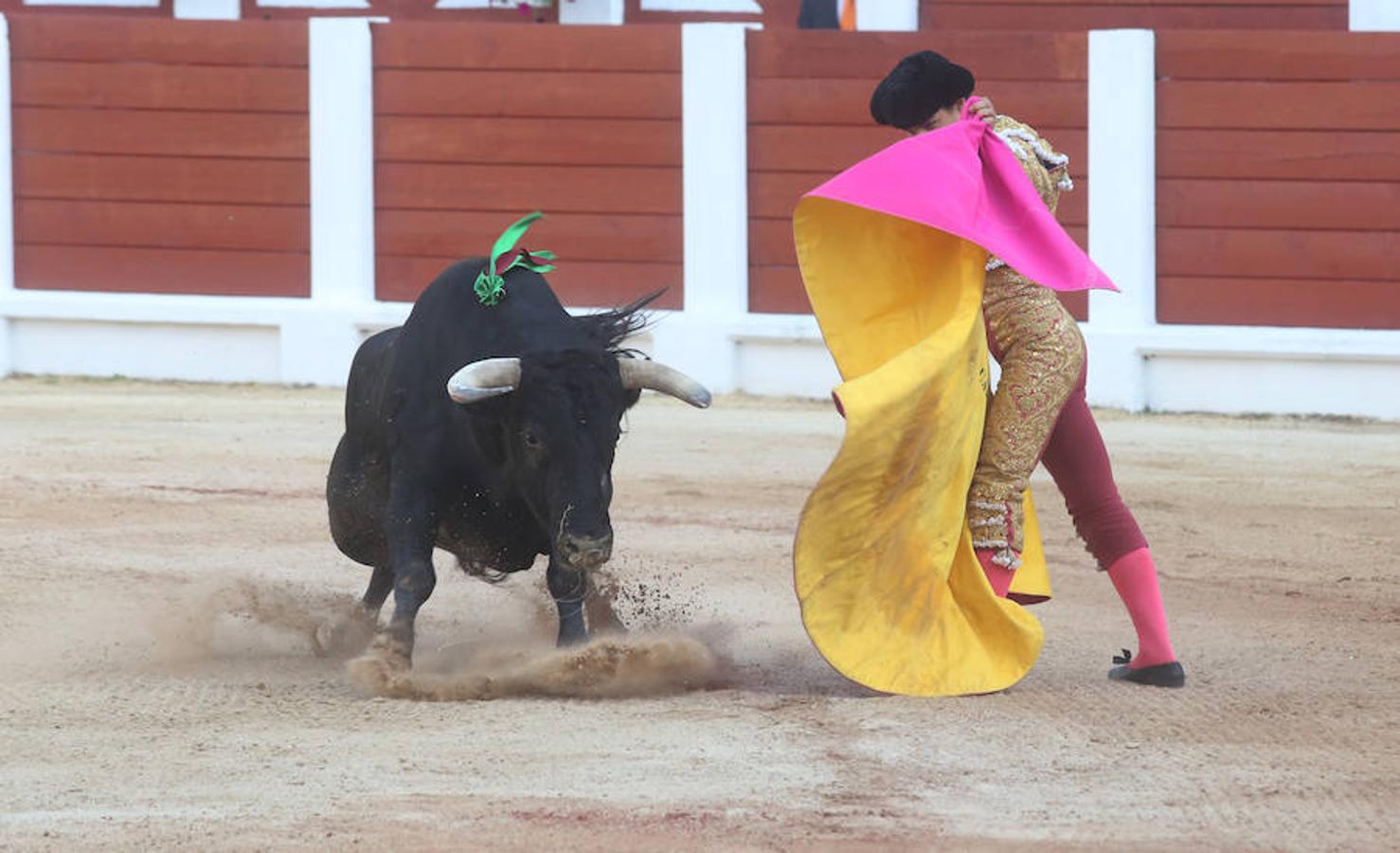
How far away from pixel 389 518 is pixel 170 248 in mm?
5462

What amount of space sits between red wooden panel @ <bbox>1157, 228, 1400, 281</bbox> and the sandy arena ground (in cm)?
162

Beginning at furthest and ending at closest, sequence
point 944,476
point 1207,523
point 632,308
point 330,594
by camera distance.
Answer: point 1207,523 < point 330,594 < point 632,308 < point 944,476

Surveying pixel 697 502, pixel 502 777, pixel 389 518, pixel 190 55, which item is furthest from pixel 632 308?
pixel 190 55

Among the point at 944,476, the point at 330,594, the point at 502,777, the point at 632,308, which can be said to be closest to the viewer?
the point at 502,777

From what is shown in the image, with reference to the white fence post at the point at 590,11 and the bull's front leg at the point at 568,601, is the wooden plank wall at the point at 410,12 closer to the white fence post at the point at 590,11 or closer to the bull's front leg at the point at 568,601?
the white fence post at the point at 590,11

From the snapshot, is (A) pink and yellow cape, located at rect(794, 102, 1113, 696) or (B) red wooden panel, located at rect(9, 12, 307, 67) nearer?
(A) pink and yellow cape, located at rect(794, 102, 1113, 696)

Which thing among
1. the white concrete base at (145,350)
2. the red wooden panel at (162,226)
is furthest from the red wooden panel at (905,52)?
the white concrete base at (145,350)

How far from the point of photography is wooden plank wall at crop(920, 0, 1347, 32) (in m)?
9.88

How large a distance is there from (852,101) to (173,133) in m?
2.55

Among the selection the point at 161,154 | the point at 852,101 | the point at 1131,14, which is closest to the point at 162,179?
the point at 161,154

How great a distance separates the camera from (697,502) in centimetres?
625

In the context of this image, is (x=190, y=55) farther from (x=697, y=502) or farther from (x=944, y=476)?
(x=944, y=476)

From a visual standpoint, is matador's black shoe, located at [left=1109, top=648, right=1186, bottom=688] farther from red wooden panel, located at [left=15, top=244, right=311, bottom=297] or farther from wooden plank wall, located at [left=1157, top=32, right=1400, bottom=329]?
red wooden panel, located at [left=15, top=244, right=311, bottom=297]

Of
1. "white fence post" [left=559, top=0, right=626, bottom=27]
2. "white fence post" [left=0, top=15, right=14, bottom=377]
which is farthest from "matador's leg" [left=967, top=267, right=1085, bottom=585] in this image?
"white fence post" [left=559, top=0, right=626, bottom=27]
